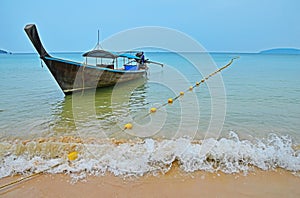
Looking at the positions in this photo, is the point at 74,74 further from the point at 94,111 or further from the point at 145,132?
the point at 145,132

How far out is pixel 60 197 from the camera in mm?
2484

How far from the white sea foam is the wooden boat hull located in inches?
187

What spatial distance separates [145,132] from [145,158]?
70.6 inches

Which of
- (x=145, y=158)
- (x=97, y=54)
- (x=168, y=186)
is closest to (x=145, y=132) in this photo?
(x=145, y=158)

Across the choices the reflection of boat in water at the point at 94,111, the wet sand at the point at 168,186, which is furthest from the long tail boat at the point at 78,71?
the wet sand at the point at 168,186

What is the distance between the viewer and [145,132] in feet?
16.4

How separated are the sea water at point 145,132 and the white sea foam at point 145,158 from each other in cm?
1

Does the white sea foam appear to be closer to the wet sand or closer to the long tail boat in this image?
the wet sand

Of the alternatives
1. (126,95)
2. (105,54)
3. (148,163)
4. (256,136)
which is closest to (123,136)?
(148,163)

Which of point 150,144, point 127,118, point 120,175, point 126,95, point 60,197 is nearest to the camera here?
point 60,197

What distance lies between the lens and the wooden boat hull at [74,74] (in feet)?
26.3

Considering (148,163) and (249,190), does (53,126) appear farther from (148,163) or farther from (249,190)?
(249,190)

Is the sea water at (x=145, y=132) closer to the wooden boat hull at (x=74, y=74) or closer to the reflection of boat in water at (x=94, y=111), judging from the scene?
the reflection of boat in water at (x=94, y=111)

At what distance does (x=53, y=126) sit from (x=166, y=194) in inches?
150
